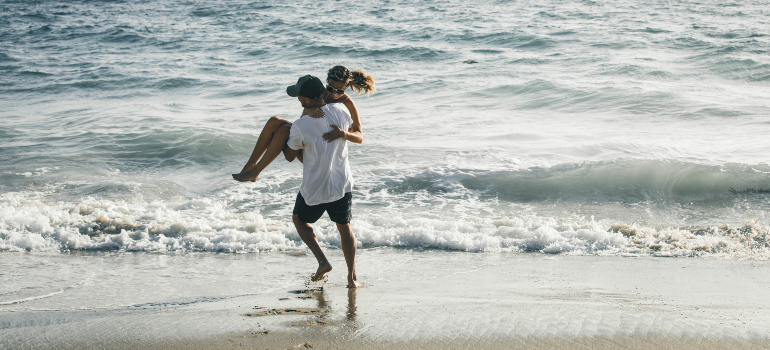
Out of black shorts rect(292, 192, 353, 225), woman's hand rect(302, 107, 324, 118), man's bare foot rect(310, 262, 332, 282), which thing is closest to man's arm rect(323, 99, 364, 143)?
woman's hand rect(302, 107, 324, 118)

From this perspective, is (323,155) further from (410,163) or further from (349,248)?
(410,163)

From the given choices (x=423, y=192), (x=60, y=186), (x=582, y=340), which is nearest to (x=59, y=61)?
(x=60, y=186)

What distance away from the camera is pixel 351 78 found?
3.88m

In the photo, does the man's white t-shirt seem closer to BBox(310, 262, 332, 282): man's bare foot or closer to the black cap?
the black cap

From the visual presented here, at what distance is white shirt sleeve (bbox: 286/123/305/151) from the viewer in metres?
3.55

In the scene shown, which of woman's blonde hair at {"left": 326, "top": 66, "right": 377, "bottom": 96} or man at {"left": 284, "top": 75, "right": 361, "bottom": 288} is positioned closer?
man at {"left": 284, "top": 75, "right": 361, "bottom": 288}

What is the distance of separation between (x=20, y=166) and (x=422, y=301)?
771 centimetres

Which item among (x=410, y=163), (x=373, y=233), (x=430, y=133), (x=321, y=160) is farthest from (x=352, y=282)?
(x=430, y=133)

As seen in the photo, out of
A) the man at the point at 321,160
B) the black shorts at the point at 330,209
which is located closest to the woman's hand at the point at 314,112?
the man at the point at 321,160

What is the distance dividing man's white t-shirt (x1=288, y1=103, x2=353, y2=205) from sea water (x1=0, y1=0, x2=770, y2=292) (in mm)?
1842

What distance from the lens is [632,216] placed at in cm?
650

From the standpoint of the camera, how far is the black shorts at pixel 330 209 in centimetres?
391

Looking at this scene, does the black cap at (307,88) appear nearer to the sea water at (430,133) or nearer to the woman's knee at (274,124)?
the woman's knee at (274,124)

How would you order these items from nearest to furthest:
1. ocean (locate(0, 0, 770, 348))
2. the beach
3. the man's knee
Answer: the beach < the man's knee < ocean (locate(0, 0, 770, 348))
